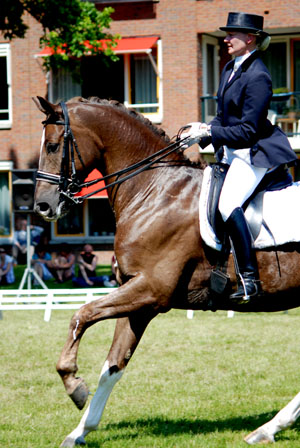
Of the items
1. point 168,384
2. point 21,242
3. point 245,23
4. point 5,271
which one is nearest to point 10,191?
point 21,242

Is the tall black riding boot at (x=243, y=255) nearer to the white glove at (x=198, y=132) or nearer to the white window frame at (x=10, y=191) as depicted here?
the white glove at (x=198, y=132)

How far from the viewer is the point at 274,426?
23.3 feet

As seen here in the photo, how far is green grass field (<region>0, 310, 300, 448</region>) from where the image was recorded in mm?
7359

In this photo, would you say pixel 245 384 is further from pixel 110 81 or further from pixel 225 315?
pixel 110 81

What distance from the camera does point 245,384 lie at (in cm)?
938

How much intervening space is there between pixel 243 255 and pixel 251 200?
19.8 inches

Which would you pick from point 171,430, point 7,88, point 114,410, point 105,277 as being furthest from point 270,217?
point 7,88

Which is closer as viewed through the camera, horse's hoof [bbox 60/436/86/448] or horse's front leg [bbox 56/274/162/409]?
horse's front leg [bbox 56/274/162/409]

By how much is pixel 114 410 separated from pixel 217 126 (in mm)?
3330

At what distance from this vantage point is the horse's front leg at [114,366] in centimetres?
705

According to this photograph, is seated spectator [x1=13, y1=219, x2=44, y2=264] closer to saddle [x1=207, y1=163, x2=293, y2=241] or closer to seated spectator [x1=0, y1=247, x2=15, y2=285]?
seated spectator [x1=0, y1=247, x2=15, y2=285]

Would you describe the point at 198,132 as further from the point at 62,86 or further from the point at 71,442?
the point at 62,86

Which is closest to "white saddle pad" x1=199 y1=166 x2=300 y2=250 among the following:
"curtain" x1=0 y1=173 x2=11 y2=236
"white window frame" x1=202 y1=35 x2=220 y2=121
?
"white window frame" x1=202 y1=35 x2=220 y2=121

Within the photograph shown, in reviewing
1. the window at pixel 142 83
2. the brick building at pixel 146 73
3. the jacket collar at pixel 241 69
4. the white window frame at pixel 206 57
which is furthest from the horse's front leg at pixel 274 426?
the window at pixel 142 83
